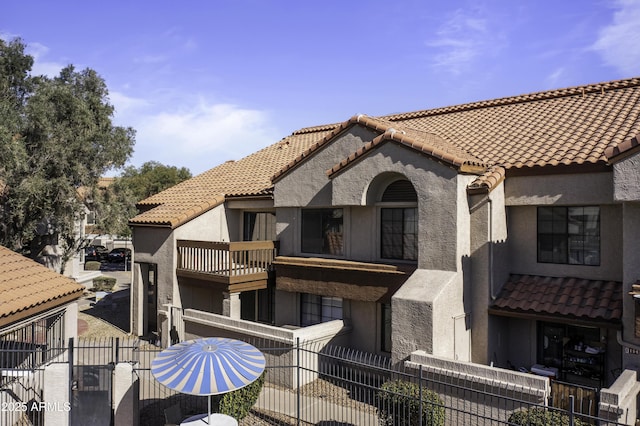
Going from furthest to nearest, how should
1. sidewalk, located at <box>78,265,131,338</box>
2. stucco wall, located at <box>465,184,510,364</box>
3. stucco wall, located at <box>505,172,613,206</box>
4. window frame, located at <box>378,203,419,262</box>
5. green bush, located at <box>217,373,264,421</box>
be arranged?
sidewalk, located at <box>78,265,131,338</box> → window frame, located at <box>378,203,419,262</box> → stucco wall, located at <box>465,184,510,364</box> → stucco wall, located at <box>505,172,613,206</box> → green bush, located at <box>217,373,264,421</box>

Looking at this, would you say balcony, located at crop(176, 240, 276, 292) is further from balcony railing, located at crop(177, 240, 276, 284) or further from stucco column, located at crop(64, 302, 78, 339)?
stucco column, located at crop(64, 302, 78, 339)

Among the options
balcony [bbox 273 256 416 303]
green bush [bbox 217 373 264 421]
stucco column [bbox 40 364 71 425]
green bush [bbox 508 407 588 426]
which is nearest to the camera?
green bush [bbox 508 407 588 426]

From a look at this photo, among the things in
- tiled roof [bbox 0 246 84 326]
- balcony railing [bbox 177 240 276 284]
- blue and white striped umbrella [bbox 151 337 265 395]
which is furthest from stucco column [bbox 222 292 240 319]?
blue and white striped umbrella [bbox 151 337 265 395]

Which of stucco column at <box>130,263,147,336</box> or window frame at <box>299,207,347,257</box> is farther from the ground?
window frame at <box>299,207,347,257</box>

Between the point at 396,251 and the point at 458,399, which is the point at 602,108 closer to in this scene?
the point at 396,251

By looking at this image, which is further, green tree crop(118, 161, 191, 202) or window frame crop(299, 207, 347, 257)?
green tree crop(118, 161, 191, 202)

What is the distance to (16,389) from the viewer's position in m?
11.0

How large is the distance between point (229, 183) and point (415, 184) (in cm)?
1073

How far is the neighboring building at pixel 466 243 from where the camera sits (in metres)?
11.5

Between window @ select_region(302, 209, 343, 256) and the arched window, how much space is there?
5.93 ft

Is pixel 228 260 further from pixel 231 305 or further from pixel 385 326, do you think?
→ pixel 385 326

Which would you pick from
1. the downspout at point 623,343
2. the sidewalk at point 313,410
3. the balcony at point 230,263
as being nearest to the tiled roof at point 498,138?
the balcony at point 230,263

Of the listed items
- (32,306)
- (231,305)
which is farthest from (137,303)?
(32,306)

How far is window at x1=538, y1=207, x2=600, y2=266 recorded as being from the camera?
1218 centimetres
